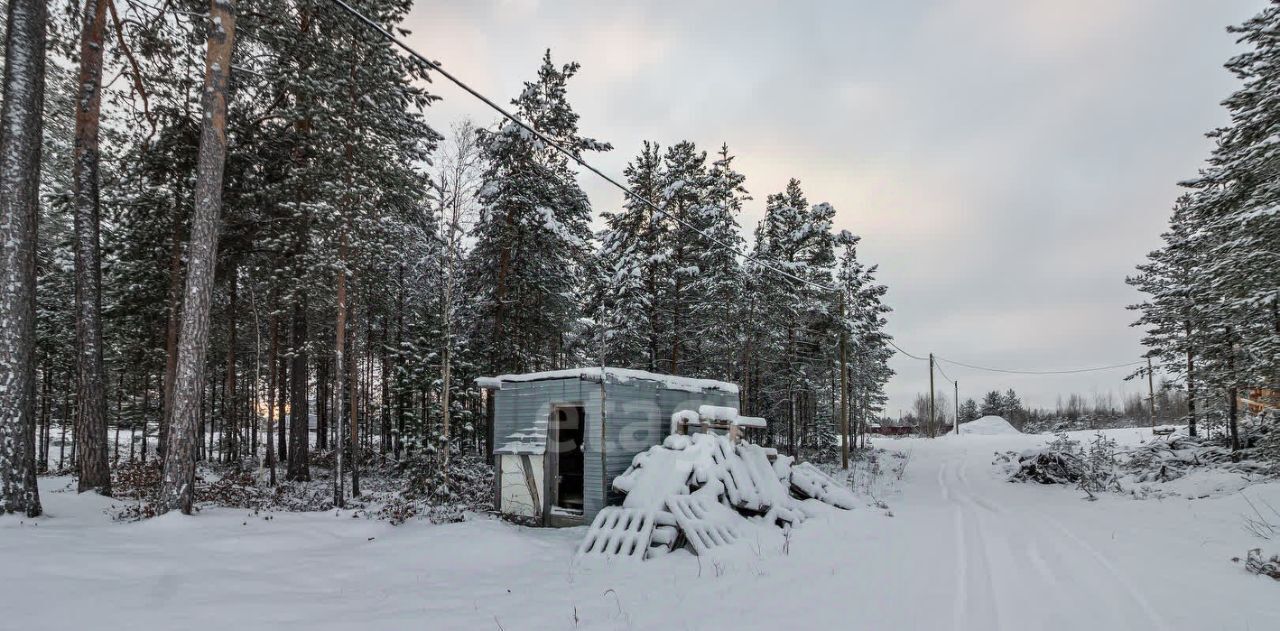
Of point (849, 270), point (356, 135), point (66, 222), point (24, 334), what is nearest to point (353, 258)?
point (356, 135)

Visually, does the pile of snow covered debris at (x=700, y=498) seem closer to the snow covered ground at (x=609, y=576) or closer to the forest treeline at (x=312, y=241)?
the snow covered ground at (x=609, y=576)

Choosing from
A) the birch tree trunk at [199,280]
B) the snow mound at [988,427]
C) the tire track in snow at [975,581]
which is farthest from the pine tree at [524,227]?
the snow mound at [988,427]

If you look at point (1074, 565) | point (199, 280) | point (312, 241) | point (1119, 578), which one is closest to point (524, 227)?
point (312, 241)

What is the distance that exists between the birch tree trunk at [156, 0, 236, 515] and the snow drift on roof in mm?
5323

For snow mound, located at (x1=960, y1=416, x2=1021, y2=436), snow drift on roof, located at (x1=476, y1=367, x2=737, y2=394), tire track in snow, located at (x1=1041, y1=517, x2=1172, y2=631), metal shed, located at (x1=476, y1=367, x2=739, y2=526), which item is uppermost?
snow drift on roof, located at (x1=476, y1=367, x2=737, y2=394)

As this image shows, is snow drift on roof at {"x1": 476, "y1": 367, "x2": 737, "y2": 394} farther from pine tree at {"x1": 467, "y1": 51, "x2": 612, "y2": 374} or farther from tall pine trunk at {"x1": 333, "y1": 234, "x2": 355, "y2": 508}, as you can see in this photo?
pine tree at {"x1": 467, "y1": 51, "x2": 612, "y2": 374}

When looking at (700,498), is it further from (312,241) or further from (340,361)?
(312,241)

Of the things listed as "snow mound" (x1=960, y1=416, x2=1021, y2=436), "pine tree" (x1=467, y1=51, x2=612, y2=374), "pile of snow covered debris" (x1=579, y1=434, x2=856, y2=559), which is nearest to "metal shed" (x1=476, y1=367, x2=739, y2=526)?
"pile of snow covered debris" (x1=579, y1=434, x2=856, y2=559)

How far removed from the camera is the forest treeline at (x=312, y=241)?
913 centimetres

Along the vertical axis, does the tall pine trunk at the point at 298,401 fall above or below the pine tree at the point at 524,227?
below

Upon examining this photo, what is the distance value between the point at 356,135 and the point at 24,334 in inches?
293

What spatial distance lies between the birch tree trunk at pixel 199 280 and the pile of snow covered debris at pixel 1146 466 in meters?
22.0

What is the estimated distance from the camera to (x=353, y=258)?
44.8 feet

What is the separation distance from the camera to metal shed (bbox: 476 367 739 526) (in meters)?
11.5
